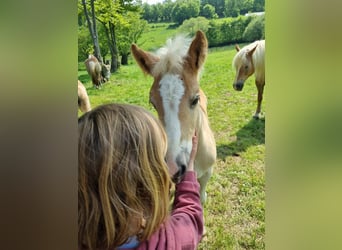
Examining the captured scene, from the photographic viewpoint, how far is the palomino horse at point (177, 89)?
129 cm

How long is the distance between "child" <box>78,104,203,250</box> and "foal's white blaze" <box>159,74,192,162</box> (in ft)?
1.32

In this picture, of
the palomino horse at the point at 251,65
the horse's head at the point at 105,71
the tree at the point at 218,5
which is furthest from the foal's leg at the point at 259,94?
the horse's head at the point at 105,71

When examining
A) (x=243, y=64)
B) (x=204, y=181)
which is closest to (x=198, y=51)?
(x=243, y=64)

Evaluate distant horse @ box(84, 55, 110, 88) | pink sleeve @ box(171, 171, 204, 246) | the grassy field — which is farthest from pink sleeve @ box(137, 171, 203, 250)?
distant horse @ box(84, 55, 110, 88)

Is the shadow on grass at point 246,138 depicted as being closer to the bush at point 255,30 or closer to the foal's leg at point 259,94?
the foal's leg at point 259,94

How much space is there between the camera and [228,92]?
127cm

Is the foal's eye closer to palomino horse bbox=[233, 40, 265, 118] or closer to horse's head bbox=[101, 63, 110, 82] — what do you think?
palomino horse bbox=[233, 40, 265, 118]

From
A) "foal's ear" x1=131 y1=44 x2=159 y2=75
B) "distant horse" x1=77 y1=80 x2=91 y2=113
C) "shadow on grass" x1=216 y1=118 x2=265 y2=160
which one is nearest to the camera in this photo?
"distant horse" x1=77 y1=80 x2=91 y2=113

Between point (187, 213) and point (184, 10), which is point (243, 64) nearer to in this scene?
point (184, 10)

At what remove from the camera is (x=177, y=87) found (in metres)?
1.38

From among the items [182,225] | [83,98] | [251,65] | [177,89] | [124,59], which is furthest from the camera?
[177,89]

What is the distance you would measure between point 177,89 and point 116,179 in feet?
2.02

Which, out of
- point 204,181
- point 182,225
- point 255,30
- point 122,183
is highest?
point 255,30

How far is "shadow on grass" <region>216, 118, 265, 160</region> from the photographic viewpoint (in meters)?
1.18
